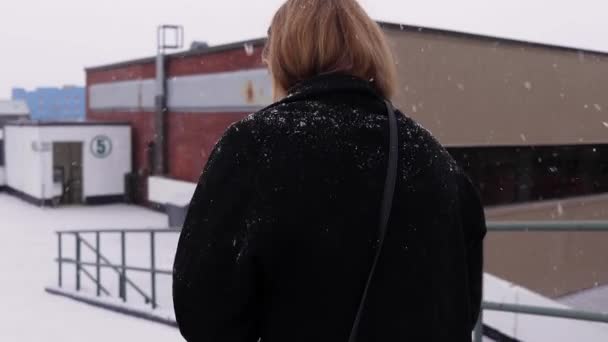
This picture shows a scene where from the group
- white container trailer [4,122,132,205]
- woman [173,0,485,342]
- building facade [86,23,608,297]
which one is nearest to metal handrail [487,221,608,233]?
woman [173,0,485,342]

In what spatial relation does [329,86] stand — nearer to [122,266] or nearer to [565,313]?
[565,313]

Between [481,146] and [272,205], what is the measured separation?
41.2 ft

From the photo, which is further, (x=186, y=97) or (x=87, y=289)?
(x=186, y=97)

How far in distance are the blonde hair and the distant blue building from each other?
45484 mm

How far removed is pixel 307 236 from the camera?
135cm

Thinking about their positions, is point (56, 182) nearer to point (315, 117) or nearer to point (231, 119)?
point (231, 119)

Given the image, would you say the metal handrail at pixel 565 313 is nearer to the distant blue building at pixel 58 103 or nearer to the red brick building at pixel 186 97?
the red brick building at pixel 186 97

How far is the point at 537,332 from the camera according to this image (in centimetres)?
467

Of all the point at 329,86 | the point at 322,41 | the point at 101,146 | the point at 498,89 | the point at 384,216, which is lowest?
the point at 101,146

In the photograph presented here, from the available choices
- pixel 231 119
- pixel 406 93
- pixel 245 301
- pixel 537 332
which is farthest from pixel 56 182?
pixel 245 301

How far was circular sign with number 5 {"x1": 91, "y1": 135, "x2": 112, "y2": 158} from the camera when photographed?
20438mm

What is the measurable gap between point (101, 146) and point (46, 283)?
10.6 meters

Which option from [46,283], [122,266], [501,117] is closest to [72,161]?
[46,283]

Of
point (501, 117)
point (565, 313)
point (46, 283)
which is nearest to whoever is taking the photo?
point (565, 313)
